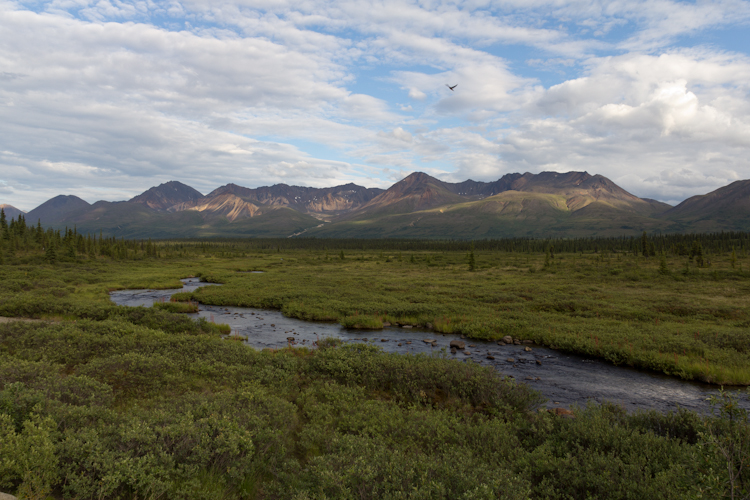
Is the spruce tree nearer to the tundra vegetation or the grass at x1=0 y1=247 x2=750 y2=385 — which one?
the grass at x1=0 y1=247 x2=750 y2=385

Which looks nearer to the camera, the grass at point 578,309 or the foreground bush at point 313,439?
the foreground bush at point 313,439

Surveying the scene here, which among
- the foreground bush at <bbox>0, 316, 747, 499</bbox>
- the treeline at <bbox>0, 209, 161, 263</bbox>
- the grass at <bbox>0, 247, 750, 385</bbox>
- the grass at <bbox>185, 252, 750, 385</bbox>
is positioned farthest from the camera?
the treeline at <bbox>0, 209, 161, 263</bbox>

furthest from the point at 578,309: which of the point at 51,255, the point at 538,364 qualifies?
the point at 51,255

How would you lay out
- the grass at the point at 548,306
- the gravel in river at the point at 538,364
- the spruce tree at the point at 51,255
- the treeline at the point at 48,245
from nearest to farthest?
the gravel in river at the point at 538,364 < the grass at the point at 548,306 < the spruce tree at the point at 51,255 < the treeline at the point at 48,245

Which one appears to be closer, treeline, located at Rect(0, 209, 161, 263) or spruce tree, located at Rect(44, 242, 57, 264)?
spruce tree, located at Rect(44, 242, 57, 264)

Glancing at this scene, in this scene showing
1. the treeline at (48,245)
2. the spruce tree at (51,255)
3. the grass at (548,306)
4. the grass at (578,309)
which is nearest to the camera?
the grass at (578,309)

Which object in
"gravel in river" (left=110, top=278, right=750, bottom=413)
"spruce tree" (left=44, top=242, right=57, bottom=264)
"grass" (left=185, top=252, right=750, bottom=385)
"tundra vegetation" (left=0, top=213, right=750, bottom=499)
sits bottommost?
"gravel in river" (left=110, top=278, right=750, bottom=413)

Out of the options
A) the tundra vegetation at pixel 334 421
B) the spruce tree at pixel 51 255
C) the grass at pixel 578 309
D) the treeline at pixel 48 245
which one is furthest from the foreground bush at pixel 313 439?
the treeline at pixel 48 245

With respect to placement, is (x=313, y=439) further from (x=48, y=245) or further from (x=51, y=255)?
(x=48, y=245)

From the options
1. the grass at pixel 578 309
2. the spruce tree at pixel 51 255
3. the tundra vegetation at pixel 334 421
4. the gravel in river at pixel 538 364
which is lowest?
the gravel in river at pixel 538 364

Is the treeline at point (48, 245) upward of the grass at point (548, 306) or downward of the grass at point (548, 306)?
upward

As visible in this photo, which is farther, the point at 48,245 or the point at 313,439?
the point at 48,245

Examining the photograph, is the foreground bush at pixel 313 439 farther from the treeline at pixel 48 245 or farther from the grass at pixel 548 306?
the treeline at pixel 48 245

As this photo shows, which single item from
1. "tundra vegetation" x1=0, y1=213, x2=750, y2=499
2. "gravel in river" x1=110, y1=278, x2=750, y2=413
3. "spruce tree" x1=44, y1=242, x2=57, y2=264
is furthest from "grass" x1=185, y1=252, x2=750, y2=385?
"spruce tree" x1=44, y1=242, x2=57, y2=264
